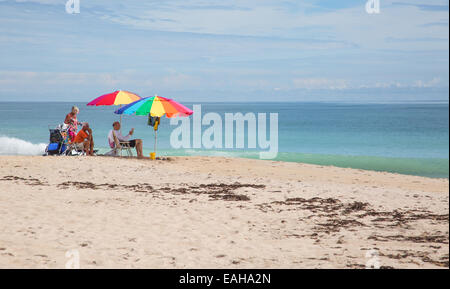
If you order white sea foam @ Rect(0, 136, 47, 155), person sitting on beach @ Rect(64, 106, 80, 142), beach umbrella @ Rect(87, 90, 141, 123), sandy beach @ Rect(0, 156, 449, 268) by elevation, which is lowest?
sandy beach @ Rect(0, 156, 449, 268)

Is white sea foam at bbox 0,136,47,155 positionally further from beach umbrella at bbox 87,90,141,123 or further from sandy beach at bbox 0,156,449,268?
sandy beach at bbox 0,156,449,268

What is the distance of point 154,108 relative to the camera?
14.4 m

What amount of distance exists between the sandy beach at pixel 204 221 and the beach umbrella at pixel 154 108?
208 cm

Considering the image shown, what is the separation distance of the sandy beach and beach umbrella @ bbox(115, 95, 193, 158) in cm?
208

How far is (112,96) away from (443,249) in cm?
1147

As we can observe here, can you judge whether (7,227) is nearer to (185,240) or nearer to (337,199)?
(185,240)

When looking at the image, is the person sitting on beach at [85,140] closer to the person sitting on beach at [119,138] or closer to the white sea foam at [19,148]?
the person sitting on beach at [119,138]

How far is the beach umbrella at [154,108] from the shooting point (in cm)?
1427

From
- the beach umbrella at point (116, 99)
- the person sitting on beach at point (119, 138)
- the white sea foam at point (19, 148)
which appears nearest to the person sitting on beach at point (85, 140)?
the person sitting on beach at point (119, 138)

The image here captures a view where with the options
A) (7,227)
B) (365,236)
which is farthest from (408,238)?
(7,227)

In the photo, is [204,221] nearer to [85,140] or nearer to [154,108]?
[154,108]

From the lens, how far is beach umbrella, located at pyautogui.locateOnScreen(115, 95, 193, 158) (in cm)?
1427

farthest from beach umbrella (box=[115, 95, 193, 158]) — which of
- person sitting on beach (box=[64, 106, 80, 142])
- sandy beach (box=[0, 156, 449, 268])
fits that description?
sandy beach (box=[0, 156, 449, 268])

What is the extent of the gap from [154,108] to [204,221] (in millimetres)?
7366
